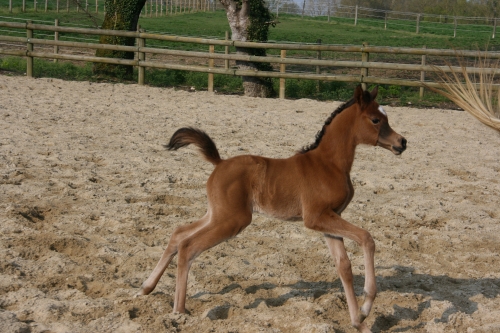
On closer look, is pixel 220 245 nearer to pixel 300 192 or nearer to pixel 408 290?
pixel 300 192

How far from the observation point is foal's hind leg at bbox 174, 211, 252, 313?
13.4ft

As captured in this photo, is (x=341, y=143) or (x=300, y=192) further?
(x=341, y=143)

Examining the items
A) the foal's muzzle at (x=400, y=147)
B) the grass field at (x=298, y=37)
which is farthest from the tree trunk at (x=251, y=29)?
the foal's muzzle at (x=400, y=147)

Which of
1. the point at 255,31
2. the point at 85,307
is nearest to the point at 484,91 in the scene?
the point at 85,307

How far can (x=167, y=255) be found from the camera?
4.35 meters

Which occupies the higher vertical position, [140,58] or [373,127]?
[140,58]

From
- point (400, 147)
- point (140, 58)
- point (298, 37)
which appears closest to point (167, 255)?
point (400, 147)

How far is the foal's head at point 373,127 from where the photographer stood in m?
4.37

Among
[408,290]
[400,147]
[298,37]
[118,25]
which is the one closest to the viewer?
[400,147]

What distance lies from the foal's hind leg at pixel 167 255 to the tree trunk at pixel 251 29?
1086 centimetres

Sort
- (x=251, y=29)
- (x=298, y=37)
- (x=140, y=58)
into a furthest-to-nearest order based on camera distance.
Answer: (x=298, y=37) < (x=251, y=29) < (x=140, y=58)

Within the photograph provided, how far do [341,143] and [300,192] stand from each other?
1.59 ft

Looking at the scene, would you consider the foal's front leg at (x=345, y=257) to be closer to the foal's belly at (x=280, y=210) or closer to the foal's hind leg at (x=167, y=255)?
the foal's belly at (x=280, y=210)

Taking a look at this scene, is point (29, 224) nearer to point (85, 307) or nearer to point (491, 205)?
point (85, 307)
